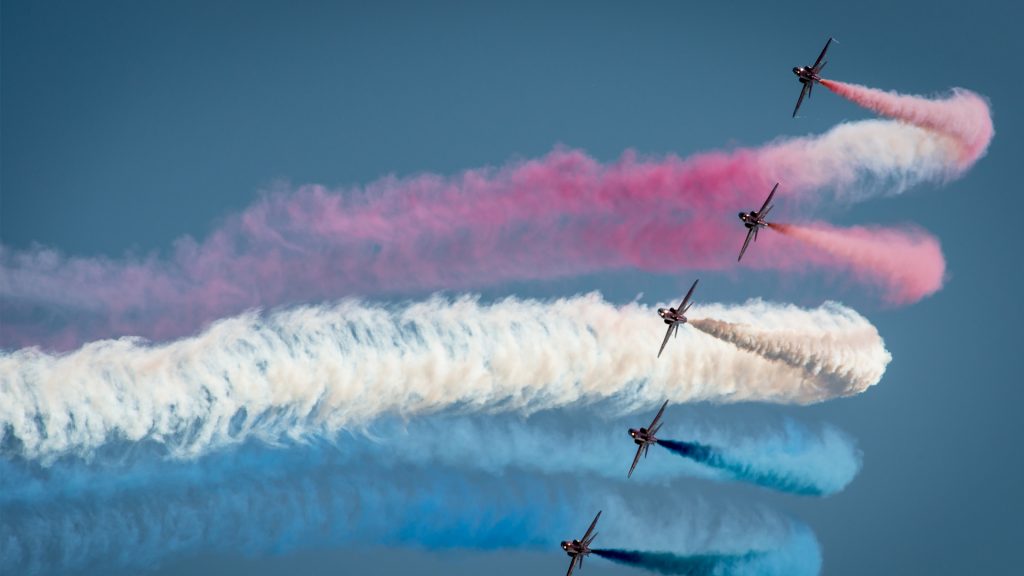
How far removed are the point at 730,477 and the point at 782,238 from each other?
8428 mm

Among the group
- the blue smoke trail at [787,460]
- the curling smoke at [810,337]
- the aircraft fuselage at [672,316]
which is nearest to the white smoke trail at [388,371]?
the curling smoke at [810,337]

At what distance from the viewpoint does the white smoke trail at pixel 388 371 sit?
55.9 m

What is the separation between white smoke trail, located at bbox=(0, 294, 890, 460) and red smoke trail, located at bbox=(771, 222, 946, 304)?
1.74m

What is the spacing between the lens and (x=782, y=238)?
199 ft

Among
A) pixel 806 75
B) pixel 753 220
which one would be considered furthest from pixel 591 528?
pixel 806 75

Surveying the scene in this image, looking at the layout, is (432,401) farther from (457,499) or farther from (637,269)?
(637,269)

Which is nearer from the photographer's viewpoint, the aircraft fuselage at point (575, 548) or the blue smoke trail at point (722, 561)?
the blue smoke trail at point (722, 561)

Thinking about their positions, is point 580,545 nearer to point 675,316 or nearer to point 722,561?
point 722,561

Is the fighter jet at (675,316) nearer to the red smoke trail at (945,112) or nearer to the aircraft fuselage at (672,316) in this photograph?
the aircraft fuselage at (672,316)

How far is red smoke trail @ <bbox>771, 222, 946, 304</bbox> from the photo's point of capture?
60.0 metres

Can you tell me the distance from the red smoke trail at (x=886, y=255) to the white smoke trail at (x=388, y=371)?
1740mm

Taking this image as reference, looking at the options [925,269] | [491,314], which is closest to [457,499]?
[491,314]

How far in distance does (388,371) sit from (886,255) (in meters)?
17.6

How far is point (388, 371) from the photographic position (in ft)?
188
